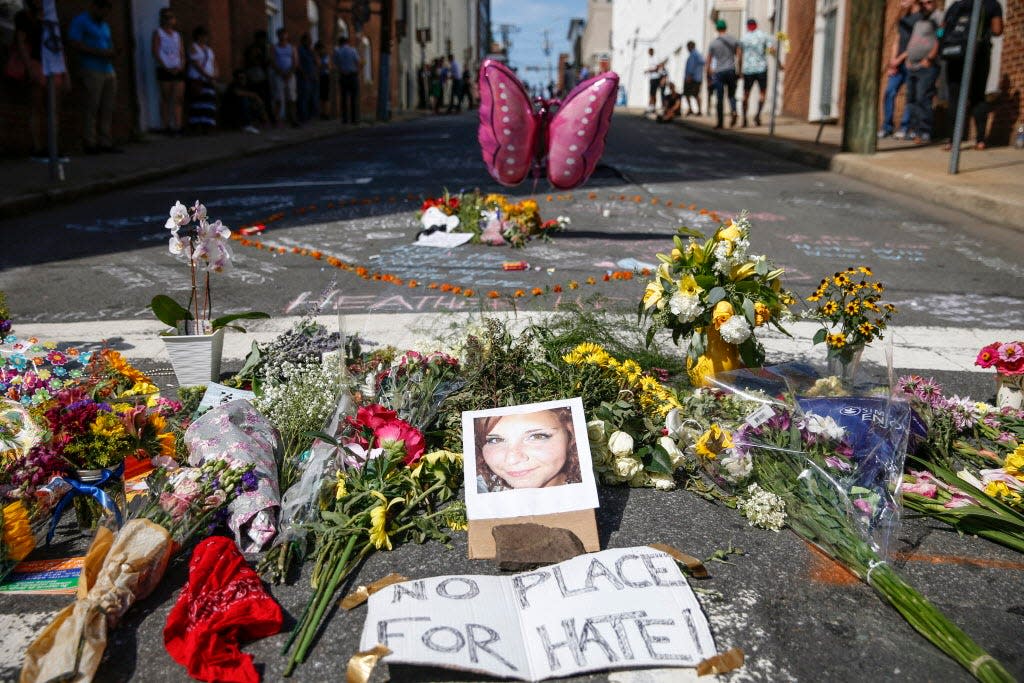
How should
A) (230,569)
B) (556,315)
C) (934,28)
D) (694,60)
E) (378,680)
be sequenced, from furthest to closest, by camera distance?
(694,60) < (934,28) < (556,315) < (230,569) < (378,680)

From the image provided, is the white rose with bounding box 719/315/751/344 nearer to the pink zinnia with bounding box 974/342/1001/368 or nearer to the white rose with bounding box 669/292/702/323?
the white rose with bounding box 669/292/702/323

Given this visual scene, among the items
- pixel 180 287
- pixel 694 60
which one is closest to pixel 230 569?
pixel 180 287

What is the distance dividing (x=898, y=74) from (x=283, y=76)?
48.2 feet

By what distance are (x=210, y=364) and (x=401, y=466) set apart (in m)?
1.27

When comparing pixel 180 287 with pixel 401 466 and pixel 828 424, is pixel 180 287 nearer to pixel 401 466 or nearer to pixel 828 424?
pixel 401 466

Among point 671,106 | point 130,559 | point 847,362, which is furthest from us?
point 671,106

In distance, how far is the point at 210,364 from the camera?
3.87 meters

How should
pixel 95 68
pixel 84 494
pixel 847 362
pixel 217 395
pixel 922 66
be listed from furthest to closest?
pixel 922 66 → pixel 95 68 → pixel 847 362 → pixel 217 395 → pixel 84 494

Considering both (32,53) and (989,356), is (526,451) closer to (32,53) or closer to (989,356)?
(989,356)

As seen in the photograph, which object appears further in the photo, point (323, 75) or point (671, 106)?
point (671, 106)

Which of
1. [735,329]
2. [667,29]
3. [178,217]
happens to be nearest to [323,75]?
[178,217]

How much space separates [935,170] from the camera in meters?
11.3

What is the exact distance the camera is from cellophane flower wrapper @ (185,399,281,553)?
2680 millimetres

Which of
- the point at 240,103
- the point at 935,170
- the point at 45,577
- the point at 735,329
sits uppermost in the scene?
the point at 240,103
